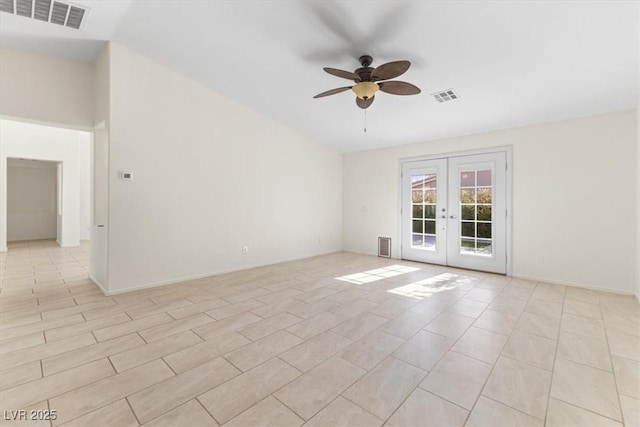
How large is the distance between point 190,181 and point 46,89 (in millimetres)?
2240

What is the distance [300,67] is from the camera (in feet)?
12.5

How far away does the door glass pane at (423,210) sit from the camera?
19.2ft

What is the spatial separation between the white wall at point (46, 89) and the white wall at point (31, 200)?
6398 mm

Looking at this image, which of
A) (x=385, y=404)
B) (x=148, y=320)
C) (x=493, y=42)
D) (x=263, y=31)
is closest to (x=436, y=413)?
(x=385, y=404)

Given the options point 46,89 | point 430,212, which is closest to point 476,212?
point 430,212

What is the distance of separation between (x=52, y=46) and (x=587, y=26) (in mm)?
6157

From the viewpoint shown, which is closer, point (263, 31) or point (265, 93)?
point (263, 31)

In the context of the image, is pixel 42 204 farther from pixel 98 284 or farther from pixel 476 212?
pixel 476 212

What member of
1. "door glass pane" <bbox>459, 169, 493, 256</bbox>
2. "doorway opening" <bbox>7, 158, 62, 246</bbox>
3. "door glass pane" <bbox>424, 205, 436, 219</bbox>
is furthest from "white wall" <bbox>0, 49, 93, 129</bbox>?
"door glass pane" <bbox>459, 169, 493, 256</bbox>

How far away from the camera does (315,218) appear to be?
677 cm

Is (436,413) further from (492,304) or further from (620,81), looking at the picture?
(620,81)

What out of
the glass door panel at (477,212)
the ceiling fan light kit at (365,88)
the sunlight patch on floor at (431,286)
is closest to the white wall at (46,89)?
the ceiling fan light kit at (365,88)

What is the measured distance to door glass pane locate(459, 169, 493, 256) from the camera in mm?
5145

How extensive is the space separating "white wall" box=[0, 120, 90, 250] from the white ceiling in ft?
15.6
